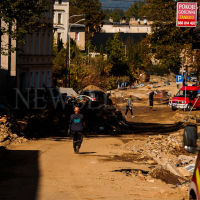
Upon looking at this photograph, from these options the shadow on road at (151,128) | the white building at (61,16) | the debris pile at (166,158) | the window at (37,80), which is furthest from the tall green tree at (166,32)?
the white building at (61,16)

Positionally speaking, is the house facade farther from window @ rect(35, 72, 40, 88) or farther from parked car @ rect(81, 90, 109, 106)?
parked car @ rect(81, 90, 109, 106)

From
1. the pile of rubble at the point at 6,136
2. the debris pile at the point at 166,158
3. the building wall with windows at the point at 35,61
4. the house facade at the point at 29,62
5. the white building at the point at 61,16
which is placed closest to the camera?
the debris pile at the point at 166,158

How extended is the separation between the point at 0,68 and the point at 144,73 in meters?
50.3

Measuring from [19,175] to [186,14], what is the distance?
23213mm

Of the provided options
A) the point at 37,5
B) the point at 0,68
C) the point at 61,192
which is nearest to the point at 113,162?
the point at 61,192

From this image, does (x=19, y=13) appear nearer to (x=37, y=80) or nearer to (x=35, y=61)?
(x=35, y=61)

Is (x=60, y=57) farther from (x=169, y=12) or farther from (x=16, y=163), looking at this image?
(x=16, y=163)

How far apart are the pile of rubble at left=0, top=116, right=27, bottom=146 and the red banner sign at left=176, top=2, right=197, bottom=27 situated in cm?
1578

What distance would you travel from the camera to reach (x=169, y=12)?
162ft

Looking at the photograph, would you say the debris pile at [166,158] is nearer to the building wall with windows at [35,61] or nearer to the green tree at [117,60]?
the building wall with windows at [35,61]

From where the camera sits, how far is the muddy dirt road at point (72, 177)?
12.1 meters

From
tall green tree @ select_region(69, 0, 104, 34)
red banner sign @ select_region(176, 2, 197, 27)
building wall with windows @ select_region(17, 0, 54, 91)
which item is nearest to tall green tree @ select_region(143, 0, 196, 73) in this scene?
building wall with windows @ select_region(17, 0, 54, 91)

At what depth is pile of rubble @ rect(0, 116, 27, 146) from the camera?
21969 mm

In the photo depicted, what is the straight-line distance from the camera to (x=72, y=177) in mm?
14453
